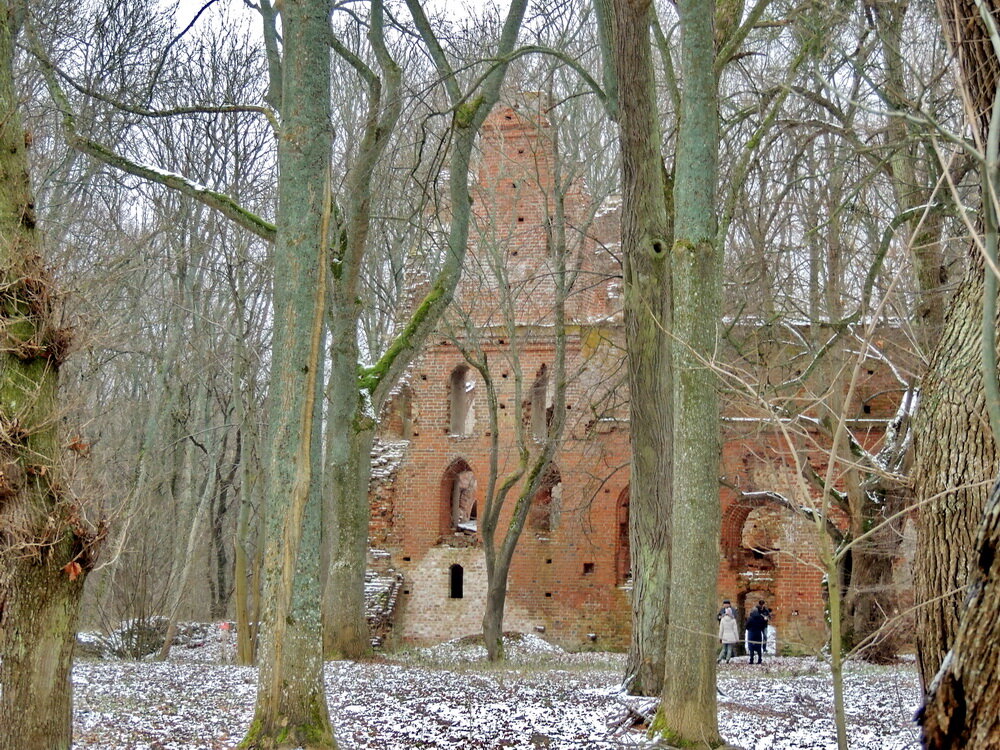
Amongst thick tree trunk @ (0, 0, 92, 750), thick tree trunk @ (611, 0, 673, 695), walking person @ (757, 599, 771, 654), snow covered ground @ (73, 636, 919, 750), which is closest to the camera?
thick tree trunk @ (0, 0, 92, 750)

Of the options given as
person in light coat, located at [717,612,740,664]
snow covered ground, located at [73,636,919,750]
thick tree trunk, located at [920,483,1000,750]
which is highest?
thick tree trunk, located at [920,483,1000,750]

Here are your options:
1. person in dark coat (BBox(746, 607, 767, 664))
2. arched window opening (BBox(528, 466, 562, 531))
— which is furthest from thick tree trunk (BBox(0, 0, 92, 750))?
arched window opening (BBox(528, 466, 562, 531))

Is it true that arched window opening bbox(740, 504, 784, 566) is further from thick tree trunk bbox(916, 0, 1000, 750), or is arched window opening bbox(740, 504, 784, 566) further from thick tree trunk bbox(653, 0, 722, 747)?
thick tree trunk bbox(916, 0, 1000, 750)

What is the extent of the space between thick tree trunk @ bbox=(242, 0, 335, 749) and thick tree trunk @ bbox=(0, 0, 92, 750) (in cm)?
128

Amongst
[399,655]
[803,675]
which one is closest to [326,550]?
[399,655]

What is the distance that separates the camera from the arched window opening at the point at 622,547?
70.0ft

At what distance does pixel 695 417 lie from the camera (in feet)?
24.4

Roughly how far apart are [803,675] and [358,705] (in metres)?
6.69

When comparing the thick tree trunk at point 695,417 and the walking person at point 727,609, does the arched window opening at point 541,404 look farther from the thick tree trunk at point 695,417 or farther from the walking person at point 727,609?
the thick tree trunk at point 695,417

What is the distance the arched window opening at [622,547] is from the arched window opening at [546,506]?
1319 millimetres

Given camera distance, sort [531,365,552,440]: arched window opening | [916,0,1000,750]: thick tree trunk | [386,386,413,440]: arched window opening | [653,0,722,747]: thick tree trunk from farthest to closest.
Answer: [386,386,413,440]: arched window opening, [531,365,552,440]: arched window opening, [653,0,722,747]: thick tree trunk, [916,0,1000,750]: thick tree trunk

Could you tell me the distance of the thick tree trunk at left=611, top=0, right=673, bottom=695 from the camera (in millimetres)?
9484

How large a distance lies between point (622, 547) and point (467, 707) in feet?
41.5

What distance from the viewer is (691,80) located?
299 inches
